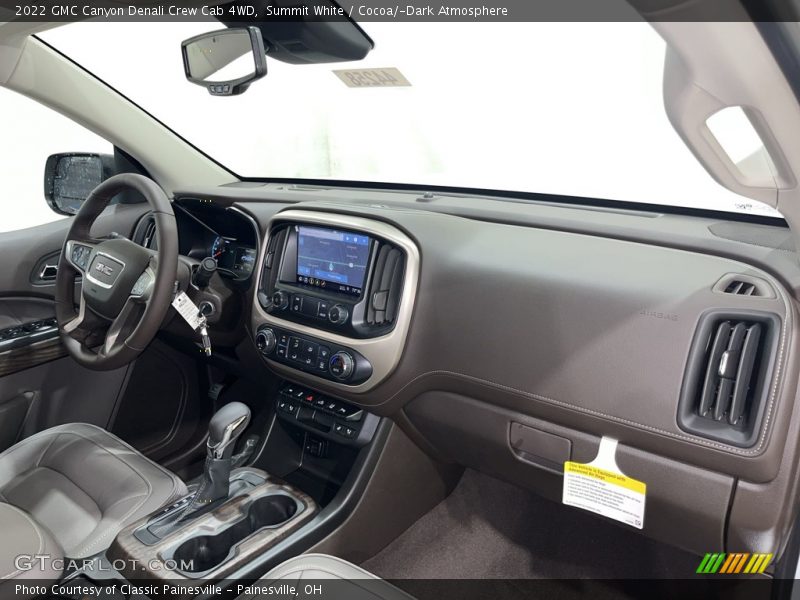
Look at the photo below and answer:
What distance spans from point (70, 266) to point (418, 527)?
1270mm

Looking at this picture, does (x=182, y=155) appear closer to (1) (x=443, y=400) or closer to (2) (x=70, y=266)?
(2) (x=70, y=266)

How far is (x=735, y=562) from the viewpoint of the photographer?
1268 mm

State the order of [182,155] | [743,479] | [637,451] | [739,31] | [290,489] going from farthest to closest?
[182,155]
[290,489]
[637,451]
[743,479]
[739,31]

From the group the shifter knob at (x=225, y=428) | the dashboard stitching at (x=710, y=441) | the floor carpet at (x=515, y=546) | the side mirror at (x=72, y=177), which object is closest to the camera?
the dashboard stitching at (x=710, y=441)

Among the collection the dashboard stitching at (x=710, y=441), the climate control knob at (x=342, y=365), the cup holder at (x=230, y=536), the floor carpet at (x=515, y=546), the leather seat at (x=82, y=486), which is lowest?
the floor carpet at (x=515, y=546)

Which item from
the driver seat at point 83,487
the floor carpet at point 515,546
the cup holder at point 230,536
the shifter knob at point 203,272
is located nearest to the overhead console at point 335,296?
the shifter knob at point 203,272

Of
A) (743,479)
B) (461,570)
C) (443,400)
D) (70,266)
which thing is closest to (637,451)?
(743,479)

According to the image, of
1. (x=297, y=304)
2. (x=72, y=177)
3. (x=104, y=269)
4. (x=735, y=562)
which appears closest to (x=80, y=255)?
(x=104, y=269)

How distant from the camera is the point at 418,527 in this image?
2004 millimetres

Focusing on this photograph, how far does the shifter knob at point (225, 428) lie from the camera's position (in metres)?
1.60

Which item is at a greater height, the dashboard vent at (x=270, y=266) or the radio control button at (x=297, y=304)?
the dashboard vent at (x=270, y=266)

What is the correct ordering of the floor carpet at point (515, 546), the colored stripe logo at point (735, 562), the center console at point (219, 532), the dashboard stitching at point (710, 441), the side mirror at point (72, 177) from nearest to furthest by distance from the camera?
the dashboard stitching at point (710, 441), the colored stripe logo at point (735, 562), the center console at point (219, 532), the floor carpet at point (515, 546), the side mirror at point (72, 177)

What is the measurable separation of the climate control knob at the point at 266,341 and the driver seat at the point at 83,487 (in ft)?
1.37

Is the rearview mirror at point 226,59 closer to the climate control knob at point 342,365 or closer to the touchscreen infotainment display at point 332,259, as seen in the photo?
the touchscreen infotainment display at point 332,259
